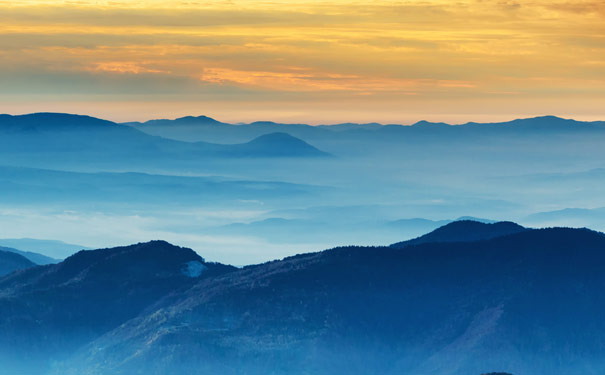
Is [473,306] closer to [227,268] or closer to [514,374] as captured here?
[514,374]

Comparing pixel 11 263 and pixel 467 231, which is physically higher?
pixel 467 231

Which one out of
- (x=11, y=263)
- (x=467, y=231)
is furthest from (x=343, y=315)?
(x=11, y=263)

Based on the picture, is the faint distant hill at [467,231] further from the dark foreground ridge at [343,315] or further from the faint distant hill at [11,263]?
the faint distant hill at [11,263]

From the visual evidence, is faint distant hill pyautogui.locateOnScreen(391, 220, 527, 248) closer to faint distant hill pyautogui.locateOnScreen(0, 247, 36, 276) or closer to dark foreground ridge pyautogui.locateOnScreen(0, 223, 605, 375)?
dark foreground ridge pyautogui.locateOnScreen(0, 223, 605, 375)

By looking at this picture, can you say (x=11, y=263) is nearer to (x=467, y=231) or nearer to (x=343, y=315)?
(x=467, y=231)

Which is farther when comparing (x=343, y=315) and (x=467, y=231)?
(x=467, y=231)

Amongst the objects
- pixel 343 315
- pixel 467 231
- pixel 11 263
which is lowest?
pixel 11 263

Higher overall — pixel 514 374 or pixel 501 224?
pixel 501 224

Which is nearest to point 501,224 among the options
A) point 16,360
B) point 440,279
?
point 440,279
